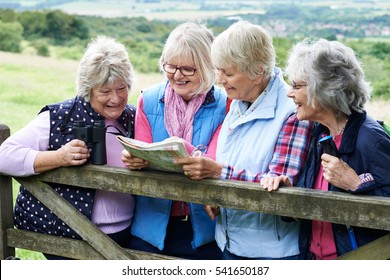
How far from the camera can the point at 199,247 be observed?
366cm

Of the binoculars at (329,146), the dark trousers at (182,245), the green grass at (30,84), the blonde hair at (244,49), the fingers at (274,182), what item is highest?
the blonde hair at (244,49)

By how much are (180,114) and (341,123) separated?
83 centimetres

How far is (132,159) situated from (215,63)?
596 millimetres

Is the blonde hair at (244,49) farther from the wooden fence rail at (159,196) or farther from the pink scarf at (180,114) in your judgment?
the wooden fence rail at (159,196)

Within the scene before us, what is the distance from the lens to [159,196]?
341 cm

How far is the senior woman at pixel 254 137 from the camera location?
3.20 meters

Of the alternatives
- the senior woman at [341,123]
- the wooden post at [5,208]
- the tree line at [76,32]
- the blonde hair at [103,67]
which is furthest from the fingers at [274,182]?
the tree line at [76,32]

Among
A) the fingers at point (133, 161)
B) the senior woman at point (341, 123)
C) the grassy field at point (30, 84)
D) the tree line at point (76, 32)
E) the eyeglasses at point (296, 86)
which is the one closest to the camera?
the senior woman at point (341, 123)

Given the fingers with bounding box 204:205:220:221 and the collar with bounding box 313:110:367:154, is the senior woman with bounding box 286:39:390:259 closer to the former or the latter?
the collar with bounding box 313:110:367:154

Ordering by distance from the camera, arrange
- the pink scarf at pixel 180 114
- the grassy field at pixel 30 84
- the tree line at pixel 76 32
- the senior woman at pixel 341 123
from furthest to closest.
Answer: the tree line at pixel 76 32 < the grassy field at pixel 30 84 < the pink scarf at pixel 180 114 < the senior woman at pixel 341 123

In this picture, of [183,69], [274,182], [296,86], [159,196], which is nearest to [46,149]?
[159,196]

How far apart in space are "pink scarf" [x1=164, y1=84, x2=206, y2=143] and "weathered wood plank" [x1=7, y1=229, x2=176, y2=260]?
0.64 m

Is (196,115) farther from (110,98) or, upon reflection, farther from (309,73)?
(309,73)

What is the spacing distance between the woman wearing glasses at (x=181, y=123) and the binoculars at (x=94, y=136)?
7.2 inches
